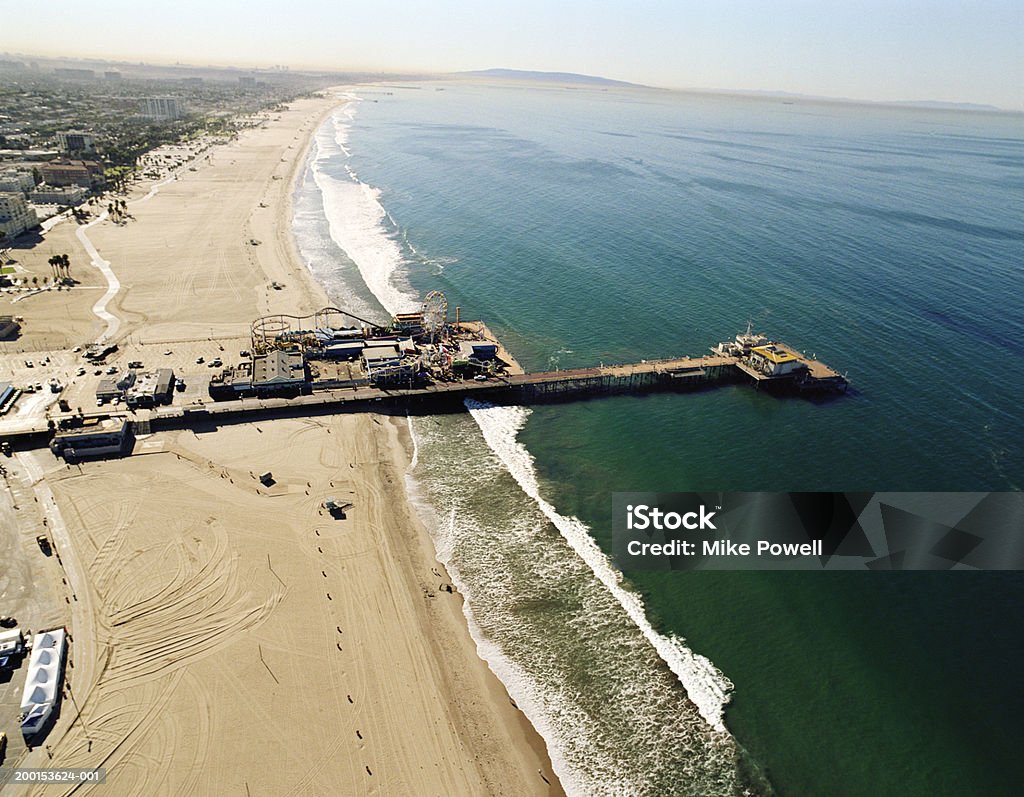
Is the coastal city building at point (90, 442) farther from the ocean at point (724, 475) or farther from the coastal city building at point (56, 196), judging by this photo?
the coastal city building at point (56, 196)

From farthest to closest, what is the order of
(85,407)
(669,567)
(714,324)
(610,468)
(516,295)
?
(516,295) → (714,324) → (85,407) → (610,468) → (669,567)

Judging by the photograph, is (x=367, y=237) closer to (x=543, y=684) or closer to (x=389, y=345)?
(x=389, y=345)

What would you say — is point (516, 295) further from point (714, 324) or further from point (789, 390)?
point (789, 390)

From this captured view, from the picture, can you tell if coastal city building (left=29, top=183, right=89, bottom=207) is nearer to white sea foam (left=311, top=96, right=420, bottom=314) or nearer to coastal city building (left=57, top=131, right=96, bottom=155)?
white sea foam (left=311, top=96, right=420, bottom=314)

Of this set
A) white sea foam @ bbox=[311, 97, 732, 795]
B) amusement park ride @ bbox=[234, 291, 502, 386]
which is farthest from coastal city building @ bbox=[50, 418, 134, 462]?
white sea foam @ bbox=[311, 97, 732, 795]

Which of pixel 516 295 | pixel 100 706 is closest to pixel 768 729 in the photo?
pixel 100 706

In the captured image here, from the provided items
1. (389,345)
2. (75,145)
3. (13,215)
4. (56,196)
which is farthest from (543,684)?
(75,145)

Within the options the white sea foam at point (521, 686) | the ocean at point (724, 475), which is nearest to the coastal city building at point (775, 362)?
the ocean at point (724, 475)
